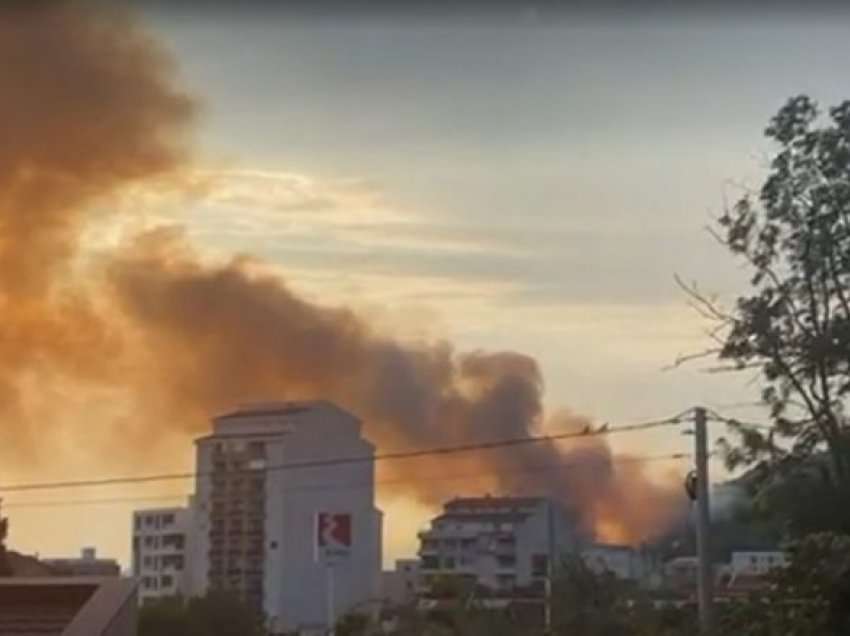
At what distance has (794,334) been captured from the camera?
34.4 ft

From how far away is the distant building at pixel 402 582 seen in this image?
72.9 ft

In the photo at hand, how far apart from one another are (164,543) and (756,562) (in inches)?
732

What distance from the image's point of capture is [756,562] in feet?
39.8

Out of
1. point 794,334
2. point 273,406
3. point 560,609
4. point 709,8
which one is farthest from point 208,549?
point 709,8

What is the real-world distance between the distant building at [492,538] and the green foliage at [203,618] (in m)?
5.19

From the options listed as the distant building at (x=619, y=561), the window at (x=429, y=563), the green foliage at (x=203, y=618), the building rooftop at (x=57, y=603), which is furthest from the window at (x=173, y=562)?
the building rooftop at (x=57, y=603)

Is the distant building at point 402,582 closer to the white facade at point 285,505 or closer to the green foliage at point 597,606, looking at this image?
the white facade at point 285,505

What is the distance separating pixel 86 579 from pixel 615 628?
712cm

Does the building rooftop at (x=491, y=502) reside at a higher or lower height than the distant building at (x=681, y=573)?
higher

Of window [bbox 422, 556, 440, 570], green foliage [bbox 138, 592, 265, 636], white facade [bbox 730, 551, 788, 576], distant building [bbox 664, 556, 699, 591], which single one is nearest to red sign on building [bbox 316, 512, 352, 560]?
green foliage [bbox 138, 592, 265, 636]

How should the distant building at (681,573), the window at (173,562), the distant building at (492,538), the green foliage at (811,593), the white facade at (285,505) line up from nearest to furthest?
the green foliage at (811,593) → the distant building at (681,573) → the white facade at (285,505) → the distant building at (492,538) → the window at (173,562)

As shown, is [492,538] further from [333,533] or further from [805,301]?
[805,301]

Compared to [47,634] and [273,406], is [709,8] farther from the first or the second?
[273,406]

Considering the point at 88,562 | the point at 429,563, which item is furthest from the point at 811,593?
the point at 429,563
